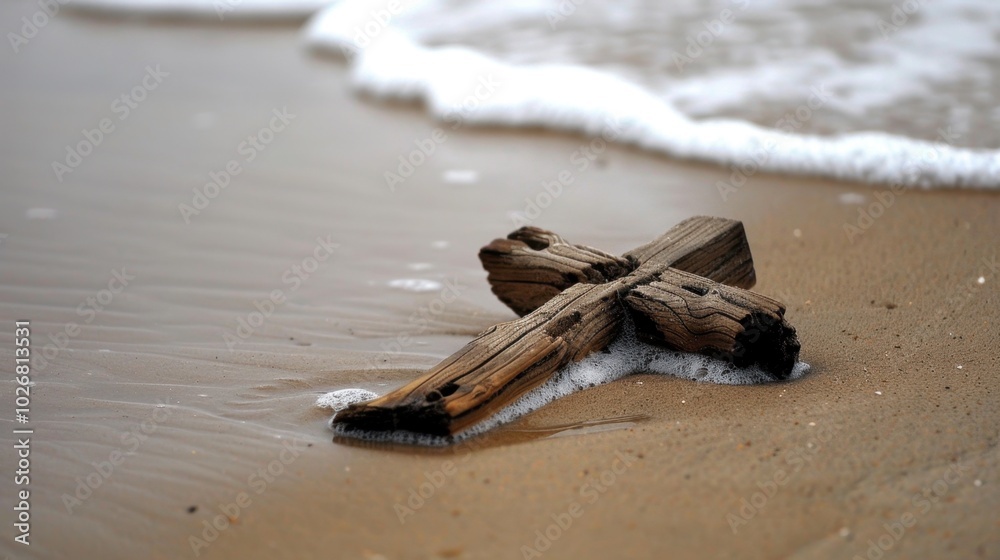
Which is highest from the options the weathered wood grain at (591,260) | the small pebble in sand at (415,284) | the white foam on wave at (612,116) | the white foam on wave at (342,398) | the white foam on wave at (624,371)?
the weathered wood grain at (591,260)

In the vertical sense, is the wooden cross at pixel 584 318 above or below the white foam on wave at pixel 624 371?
above

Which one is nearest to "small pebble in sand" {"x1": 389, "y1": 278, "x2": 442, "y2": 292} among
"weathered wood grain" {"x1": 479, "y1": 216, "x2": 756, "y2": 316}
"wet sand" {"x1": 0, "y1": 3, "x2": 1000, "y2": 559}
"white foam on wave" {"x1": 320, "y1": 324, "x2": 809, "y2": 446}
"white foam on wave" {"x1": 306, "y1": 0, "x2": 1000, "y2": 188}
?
"wet sand" {"x1": 0, "y1": 3, "x2": 1000, "y2": 559}

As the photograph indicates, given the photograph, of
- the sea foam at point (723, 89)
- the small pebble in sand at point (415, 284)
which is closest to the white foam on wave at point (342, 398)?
the small pebble in sand at point (415, 284)

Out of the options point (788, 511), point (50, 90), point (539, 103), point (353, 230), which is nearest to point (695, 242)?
point (788, 511)

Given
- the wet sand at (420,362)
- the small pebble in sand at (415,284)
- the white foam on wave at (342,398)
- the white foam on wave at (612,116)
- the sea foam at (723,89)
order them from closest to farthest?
the wet sand at (420,362), the white foam on wave at (342,398), the small pebble in sand at (415,284), the white foam on wave at (612,116), the sea foam at (723,89)

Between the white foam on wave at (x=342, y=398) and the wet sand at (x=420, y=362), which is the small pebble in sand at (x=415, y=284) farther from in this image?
the white foam on wave at (x=342, y=398)

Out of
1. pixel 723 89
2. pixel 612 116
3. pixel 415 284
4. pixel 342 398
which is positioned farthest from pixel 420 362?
pixel 723 89

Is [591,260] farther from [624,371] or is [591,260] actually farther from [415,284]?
[415,284]
